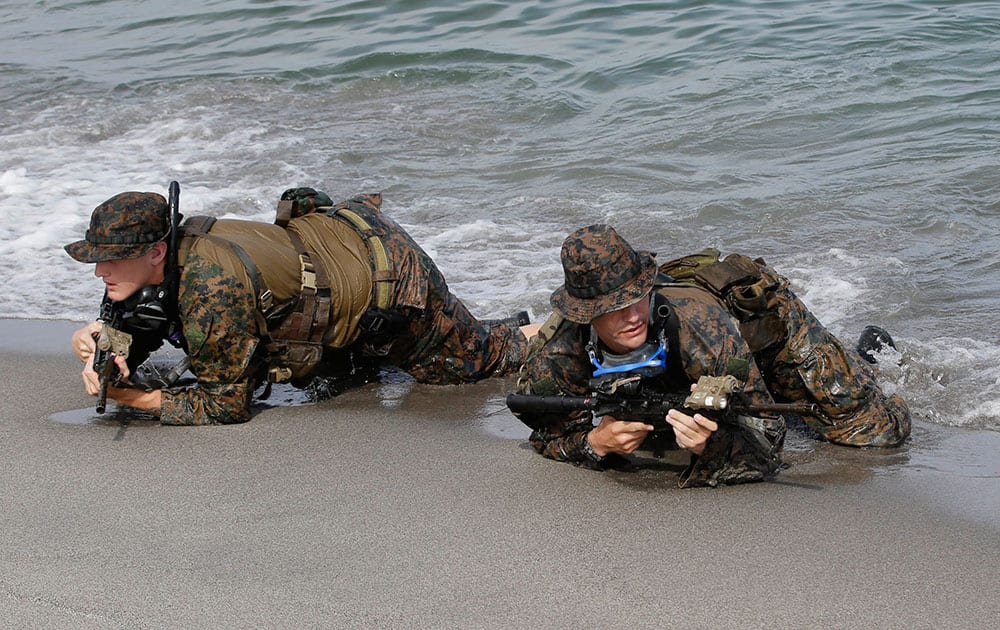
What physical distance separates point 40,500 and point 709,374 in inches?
94.1

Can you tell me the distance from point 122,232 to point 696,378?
7.43 feet

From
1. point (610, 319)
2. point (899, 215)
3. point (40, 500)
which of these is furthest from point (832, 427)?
point (899, 215)

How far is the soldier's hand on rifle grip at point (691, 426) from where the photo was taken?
3805 millimetres

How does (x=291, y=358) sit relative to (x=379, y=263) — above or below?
below

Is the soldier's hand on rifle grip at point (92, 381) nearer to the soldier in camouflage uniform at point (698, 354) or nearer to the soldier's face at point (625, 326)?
the soldier in camouflage uniform at point (698, 354)

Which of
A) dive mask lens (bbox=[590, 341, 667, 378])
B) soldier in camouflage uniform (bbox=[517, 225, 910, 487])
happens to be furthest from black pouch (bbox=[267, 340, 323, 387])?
dive mask lens (bbox=[590, 341, 667, 378])

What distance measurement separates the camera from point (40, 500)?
4293 millimetres

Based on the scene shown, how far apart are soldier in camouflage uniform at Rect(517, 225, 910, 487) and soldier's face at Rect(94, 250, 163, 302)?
5.11 ft

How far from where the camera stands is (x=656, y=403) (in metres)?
3.95

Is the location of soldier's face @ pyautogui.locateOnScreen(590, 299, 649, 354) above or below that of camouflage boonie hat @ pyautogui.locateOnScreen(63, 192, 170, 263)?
below

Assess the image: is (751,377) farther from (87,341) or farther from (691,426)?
(87,341)

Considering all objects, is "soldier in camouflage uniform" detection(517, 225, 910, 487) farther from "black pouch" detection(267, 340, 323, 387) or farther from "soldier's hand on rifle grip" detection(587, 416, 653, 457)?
"black pouch" detection(267, 340, 323, 387)

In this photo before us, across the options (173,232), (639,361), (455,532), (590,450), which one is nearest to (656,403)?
(639,361)

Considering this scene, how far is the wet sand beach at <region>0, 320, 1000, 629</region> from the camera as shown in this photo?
349cm
